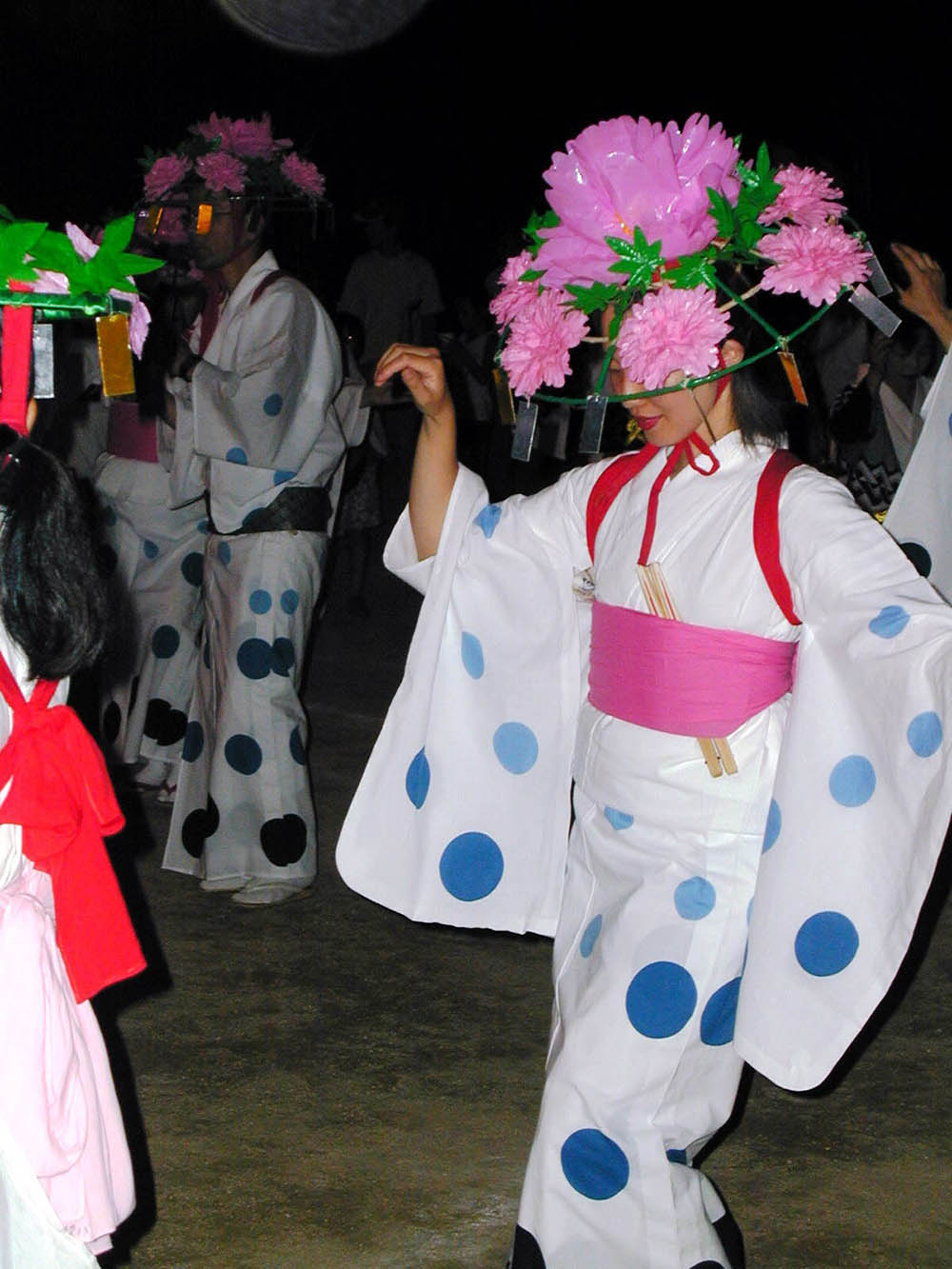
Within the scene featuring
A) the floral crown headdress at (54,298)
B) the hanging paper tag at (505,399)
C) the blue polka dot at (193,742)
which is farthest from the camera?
the blue polka dot at (193,742)

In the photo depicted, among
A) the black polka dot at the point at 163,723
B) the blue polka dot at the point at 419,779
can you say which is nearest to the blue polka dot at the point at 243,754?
the black polka dot at the point at 163,723

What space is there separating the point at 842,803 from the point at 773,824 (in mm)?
114

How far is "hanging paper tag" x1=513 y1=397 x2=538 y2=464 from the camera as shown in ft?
9.08

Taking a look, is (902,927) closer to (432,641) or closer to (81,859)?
(432,641)

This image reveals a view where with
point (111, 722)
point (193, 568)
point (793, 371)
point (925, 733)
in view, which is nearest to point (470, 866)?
point (925, 733)

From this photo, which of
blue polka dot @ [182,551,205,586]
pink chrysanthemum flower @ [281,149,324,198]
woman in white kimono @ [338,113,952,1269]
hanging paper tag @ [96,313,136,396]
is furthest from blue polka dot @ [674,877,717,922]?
blue polka dot @ [182,551,205,586]

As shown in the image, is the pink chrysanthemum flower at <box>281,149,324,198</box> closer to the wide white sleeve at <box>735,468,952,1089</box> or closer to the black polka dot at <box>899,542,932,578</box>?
the black polka dot at <box>899,542,932,578</box>

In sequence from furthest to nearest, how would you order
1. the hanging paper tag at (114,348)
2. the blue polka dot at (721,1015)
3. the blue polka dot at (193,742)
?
the blue polka dot at (193,742), the blue polka dot at (721,1015), the hanging paper tag at (114,348)

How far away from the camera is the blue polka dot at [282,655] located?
4.77 m

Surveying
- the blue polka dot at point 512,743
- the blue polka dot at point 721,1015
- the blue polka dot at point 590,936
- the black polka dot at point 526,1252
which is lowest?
the black polka dot at point 526,1252

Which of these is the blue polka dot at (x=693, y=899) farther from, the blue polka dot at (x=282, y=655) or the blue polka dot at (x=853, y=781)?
the blue polka dot at (x=282, y=655)

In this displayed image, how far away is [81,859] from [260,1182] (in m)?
1.34

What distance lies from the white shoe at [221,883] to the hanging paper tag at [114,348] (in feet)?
9.49

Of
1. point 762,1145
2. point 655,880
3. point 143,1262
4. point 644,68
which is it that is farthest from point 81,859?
point 644,68
